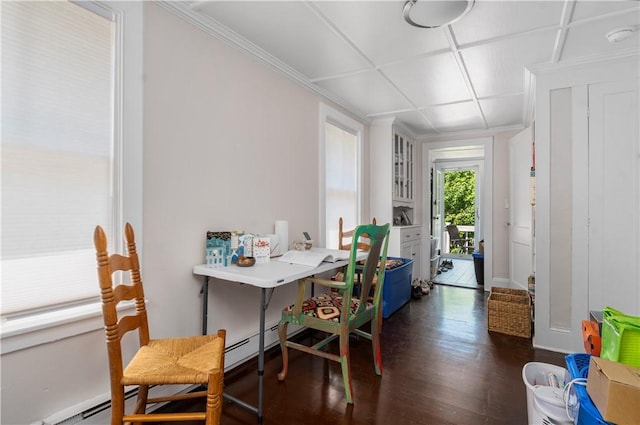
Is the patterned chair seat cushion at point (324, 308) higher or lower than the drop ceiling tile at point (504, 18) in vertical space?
lower

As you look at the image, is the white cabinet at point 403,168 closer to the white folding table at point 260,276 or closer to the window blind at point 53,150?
the white folding table at point 260,276

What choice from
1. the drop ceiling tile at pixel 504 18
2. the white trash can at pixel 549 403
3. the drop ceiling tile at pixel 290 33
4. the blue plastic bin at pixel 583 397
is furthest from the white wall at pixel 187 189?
the blue plastic bin at pixel 583 397

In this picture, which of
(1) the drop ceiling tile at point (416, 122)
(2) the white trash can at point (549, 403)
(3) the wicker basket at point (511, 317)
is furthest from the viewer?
(1) the drop ceiling tile at point (416, 122)

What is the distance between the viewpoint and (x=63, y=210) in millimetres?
1464

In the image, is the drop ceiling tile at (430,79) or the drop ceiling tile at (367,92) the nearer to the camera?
the drop ceiling tile at (430,79)

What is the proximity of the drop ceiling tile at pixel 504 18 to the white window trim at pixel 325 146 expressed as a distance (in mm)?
1492

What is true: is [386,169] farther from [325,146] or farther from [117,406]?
[117,406]

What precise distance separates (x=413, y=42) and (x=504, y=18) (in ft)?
1.86

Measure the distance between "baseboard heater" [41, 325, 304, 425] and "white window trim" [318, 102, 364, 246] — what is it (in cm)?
111

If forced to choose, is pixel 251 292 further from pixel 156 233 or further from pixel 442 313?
pixel 442 313

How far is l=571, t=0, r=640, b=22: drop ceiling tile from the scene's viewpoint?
1.85 metres

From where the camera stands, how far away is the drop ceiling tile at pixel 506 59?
7.51 ft

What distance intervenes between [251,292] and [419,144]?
4.04 meters

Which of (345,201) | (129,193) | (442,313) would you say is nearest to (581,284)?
(442,313)
